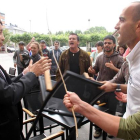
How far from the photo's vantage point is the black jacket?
4.16ft

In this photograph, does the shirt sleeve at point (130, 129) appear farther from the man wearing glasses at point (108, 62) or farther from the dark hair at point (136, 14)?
the man wearing glasses at point (108, 62)

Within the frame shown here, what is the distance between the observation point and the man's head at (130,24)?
1.35 metres

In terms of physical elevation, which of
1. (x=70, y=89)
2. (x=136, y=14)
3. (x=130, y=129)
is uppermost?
(x=136, y=14)

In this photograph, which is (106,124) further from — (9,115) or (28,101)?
(28,101)

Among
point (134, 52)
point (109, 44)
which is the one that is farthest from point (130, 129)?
point (109, 44)

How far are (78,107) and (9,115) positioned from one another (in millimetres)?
746

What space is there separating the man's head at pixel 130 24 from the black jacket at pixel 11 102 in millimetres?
978

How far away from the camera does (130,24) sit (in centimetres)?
137

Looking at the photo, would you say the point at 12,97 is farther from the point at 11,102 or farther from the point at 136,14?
the point at 136,14

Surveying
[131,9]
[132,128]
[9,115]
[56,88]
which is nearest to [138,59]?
[131,9]

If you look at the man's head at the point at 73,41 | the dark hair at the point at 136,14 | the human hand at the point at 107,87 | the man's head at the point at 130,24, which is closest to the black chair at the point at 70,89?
the human hand at the point at 107,87

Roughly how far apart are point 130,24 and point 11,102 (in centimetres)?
128

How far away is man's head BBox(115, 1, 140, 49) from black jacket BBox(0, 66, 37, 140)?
978 mm

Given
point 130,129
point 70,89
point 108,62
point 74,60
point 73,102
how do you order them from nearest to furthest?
point 130,129 → point 73,102 → point 70,89 → point 108,62 → point 74,60
